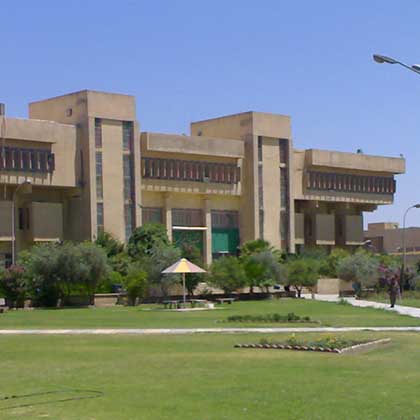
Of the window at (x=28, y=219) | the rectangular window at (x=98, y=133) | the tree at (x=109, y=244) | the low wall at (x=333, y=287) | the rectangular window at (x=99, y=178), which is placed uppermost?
the rectangular window at (x=98, y=133)

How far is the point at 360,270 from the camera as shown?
266 ft

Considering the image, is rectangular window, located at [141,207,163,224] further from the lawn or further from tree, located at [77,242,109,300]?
the lawn

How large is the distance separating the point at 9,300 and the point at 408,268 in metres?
42.3

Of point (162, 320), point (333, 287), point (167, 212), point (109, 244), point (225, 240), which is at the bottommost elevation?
point (333, 287)

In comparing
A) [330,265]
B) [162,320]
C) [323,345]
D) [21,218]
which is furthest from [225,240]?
[323,345]

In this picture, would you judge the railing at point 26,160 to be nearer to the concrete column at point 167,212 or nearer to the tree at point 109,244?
the tree at point 109,244

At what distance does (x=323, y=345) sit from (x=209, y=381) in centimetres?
638

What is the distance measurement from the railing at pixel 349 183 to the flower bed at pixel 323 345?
76339mm

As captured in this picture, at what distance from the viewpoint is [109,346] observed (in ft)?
85.7

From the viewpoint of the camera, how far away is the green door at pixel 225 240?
94312 mm

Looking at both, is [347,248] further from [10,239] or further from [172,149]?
[10,239]

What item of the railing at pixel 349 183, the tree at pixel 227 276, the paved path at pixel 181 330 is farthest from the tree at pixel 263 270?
the paved path at pixel 181 330

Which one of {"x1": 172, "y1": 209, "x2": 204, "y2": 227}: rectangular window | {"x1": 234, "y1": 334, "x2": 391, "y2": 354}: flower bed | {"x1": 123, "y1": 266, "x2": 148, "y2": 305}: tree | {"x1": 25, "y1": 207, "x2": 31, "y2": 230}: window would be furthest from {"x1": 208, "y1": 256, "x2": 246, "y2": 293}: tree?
{"x1": 234, "y1": 334, "x2": 391, "y2": 354}: flower bed

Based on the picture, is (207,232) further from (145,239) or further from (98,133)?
(98,133)
